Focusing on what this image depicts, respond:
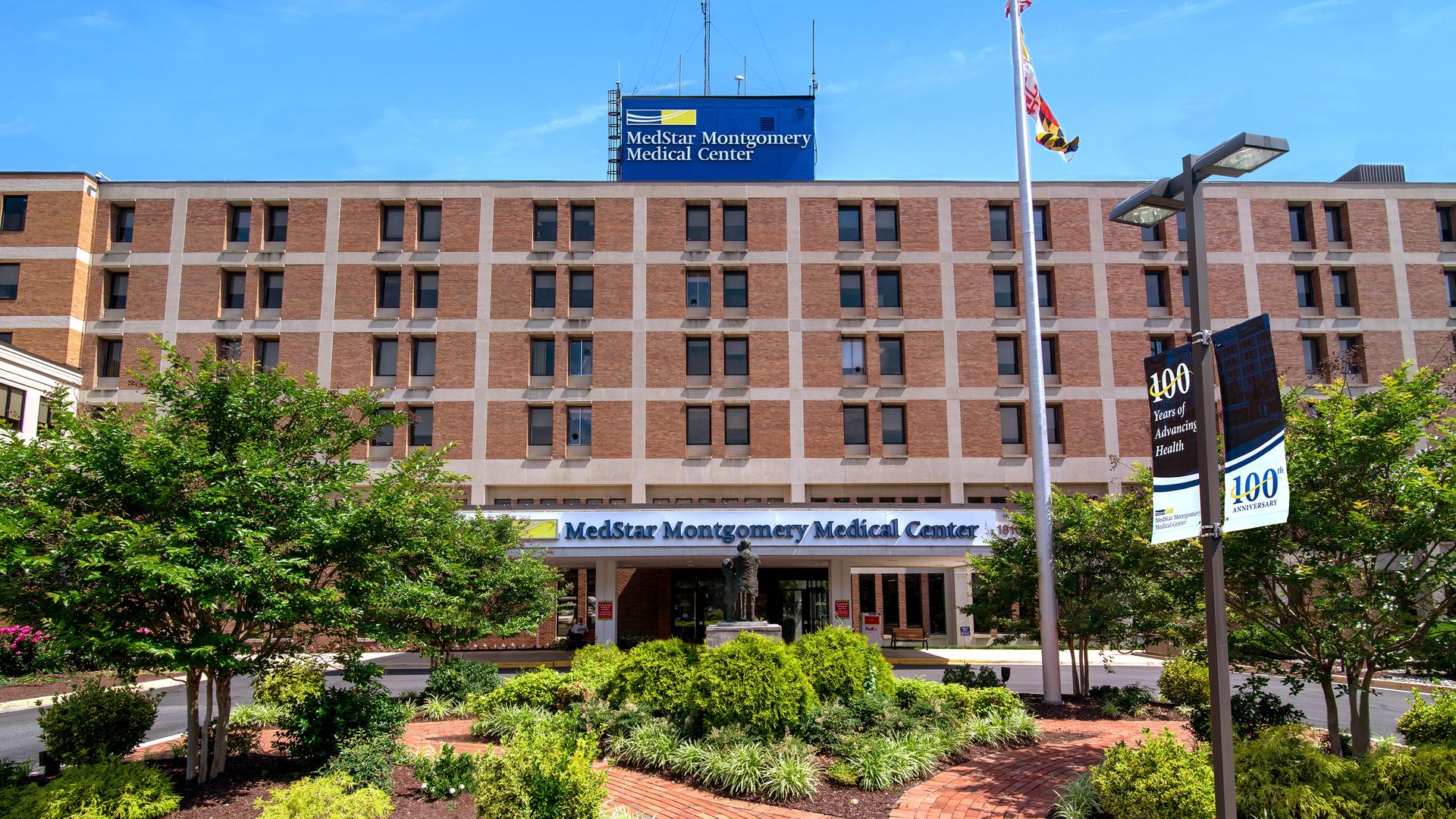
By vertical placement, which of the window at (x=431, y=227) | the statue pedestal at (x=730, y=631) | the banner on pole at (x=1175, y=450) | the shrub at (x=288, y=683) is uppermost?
the window at (x=431, y=227)

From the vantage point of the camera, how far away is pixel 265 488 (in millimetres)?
10555

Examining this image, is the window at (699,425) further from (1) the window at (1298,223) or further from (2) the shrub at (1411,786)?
(2) the shrub at (1411,786)

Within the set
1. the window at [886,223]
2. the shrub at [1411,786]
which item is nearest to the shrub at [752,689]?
the shrub at [1411,786]

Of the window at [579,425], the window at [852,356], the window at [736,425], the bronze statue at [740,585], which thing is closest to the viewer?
the bronze statue at [740,585]

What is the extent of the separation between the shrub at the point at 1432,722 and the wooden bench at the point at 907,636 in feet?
100

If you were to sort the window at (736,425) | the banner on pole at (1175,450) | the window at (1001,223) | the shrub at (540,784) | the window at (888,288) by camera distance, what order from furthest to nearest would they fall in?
1. the window at (1001,223)
2. the window at (888,288)
3. the window at (736,425)
4. the shrub at (540,784)
5. the banner on pole at (1175,450)

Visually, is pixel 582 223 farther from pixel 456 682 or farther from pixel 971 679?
pixel 971 679

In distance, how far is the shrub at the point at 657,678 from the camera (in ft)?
46.0

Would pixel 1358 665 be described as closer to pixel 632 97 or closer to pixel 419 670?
pixel 419 670

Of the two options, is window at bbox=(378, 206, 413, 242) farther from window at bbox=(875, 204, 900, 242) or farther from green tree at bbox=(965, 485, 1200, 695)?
green tree at bbox=(965, 485, 1200, 695)

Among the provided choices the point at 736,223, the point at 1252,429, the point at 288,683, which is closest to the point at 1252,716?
the point at 1252,429

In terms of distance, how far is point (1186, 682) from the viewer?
16.8 metres

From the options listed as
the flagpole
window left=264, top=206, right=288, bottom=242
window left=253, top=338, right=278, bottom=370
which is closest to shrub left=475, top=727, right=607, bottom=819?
the flagpole

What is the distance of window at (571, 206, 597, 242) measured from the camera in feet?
133
